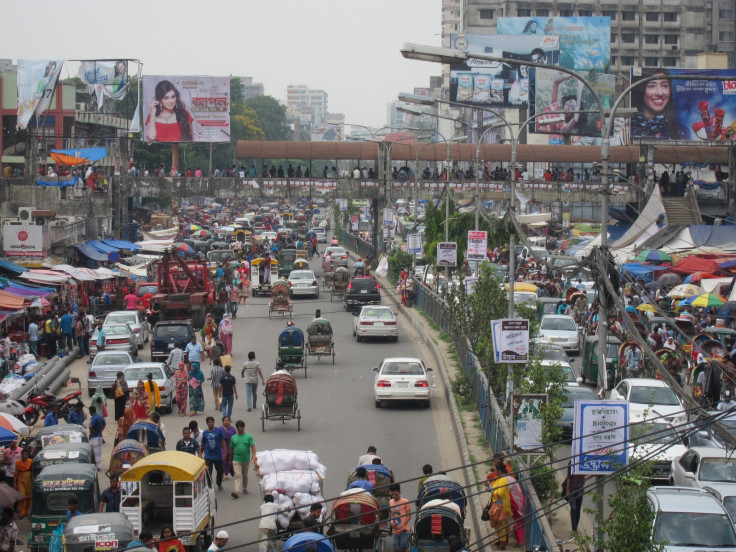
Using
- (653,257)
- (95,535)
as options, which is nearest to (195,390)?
(95,535)

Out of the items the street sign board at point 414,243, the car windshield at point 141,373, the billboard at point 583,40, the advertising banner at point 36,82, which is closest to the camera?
the car windshield at point 141,373

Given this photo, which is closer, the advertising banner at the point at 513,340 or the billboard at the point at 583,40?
the advertising banner at the point at 513,340

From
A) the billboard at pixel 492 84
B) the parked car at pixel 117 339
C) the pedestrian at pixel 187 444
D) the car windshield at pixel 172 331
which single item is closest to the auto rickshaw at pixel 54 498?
the pedestrian at pixel 187 444

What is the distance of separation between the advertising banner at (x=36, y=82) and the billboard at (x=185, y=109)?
7.61m

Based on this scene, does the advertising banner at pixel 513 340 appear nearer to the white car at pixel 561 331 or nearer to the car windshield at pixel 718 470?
the car windshield at pixel 718 470

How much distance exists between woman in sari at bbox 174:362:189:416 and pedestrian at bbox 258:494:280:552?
10.1 metres

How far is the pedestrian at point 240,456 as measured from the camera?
1773cm

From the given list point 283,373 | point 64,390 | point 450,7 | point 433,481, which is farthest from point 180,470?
point 450,7

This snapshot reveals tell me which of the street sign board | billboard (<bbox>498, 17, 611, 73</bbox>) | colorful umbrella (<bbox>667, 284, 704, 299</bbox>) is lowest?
colorful umbrella (<bbox>667, 284, 704, 299</bbox>)

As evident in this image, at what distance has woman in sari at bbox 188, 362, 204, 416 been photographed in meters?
24.2

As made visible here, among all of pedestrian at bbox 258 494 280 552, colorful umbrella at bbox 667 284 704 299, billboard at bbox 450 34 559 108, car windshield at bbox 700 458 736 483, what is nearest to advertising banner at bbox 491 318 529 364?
car windshield at bbox 700 458 736 483

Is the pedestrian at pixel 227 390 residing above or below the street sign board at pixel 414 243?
below

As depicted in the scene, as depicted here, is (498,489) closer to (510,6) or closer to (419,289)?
(419,289)

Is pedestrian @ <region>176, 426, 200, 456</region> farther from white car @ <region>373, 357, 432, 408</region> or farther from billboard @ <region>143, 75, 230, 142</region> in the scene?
billboard @ <region>143, 75, 230, 142</region>
